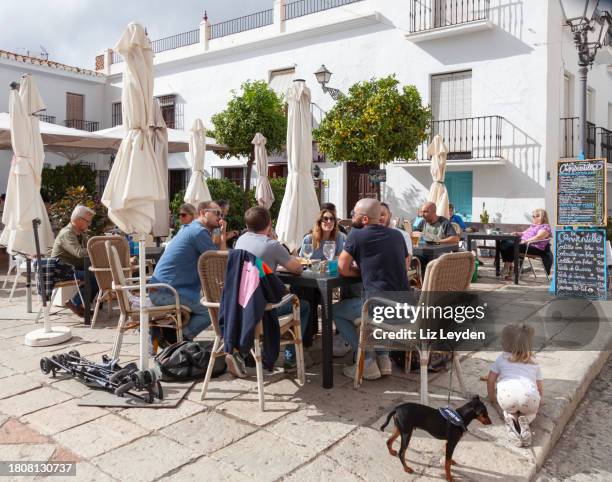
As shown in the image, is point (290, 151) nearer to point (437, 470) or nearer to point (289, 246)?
point (289, 246)

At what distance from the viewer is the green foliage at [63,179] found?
54.3ft

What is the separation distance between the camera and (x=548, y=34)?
40.4ft

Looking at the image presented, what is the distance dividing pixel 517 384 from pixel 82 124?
21.6m

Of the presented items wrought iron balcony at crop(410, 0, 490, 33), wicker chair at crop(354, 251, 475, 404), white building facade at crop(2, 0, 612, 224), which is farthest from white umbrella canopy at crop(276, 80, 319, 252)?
wrought iron balcony at crop(410, 0, 490, 33)

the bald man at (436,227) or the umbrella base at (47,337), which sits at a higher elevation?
the bald man at (436,227)

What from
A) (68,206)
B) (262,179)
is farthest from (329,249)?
(68,206)

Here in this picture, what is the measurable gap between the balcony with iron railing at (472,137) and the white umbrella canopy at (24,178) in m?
9.71

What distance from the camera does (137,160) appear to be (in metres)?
3.58

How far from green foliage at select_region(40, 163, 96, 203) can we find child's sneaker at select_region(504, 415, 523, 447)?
15929mm

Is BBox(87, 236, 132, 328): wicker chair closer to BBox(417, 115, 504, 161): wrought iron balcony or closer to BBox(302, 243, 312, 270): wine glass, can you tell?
BBox(302, 243, 312, 270): wine glass

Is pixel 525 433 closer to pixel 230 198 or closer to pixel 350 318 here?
pixel 350 318

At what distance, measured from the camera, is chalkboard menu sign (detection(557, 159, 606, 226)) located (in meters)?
6.55

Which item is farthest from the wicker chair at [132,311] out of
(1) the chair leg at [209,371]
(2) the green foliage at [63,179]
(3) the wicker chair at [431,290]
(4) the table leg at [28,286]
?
(2) the green foliage at [63,179]

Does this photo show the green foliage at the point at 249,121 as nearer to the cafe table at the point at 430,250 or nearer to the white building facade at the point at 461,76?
the white building facade at the point at 461,76
